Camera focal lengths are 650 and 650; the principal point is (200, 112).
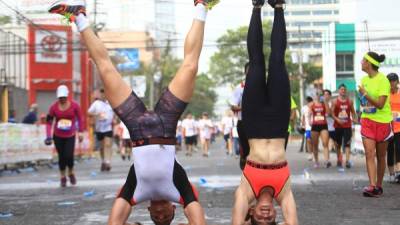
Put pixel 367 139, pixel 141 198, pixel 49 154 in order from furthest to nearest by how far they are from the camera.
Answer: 1. pixel 49 154
2. pixel 367 139
3. pixel 141 198

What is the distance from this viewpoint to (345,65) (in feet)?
142

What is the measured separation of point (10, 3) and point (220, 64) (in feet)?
198

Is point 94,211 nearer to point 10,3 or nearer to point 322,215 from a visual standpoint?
point 322,215

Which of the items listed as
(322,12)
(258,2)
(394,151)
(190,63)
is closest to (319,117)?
(394,151)

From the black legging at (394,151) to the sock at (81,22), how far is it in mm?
6706

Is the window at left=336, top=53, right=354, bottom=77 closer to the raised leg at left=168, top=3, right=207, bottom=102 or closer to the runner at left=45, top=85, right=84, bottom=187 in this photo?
the runner at left=45, top=85, right=84, bottom=187

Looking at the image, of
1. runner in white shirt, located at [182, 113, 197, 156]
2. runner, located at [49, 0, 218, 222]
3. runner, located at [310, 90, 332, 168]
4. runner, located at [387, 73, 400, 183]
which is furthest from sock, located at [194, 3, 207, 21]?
runner in white shirt, located at [182, 113, 197, 156]

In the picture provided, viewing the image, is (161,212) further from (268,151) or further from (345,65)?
(345,65)

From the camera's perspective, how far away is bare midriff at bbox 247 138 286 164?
6.06 m

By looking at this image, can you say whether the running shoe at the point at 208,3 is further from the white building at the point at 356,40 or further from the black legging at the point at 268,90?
the white building at the point at 356,40

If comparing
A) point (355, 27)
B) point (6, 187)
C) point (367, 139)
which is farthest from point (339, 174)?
point (355, 27)

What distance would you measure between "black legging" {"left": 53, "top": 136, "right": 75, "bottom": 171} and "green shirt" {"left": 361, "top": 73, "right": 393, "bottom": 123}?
5287mm

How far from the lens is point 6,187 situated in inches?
479

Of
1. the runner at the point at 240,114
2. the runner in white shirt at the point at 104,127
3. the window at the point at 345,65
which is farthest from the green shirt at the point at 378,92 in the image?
the window at the point at 345,65
